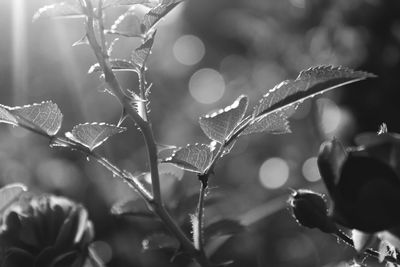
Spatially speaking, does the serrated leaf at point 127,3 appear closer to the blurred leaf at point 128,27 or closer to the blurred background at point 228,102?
the blurred leaf at point 128,27

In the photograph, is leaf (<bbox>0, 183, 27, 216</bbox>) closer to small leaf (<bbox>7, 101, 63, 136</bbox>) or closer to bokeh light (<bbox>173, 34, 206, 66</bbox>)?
small leaf (<bbox>7, 101, 63, 136</bbox>)

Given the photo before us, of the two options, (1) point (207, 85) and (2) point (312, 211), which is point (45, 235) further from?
(1) point (207, 85)

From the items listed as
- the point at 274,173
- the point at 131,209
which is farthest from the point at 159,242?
the point at 274,173

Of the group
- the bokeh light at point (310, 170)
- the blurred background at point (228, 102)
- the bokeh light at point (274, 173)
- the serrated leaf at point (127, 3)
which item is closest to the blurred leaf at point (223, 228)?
the blurred background at point (228, 102)

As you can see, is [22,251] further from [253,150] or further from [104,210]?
[253,150]

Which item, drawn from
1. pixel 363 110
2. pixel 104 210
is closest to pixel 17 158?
pixel 104 210
